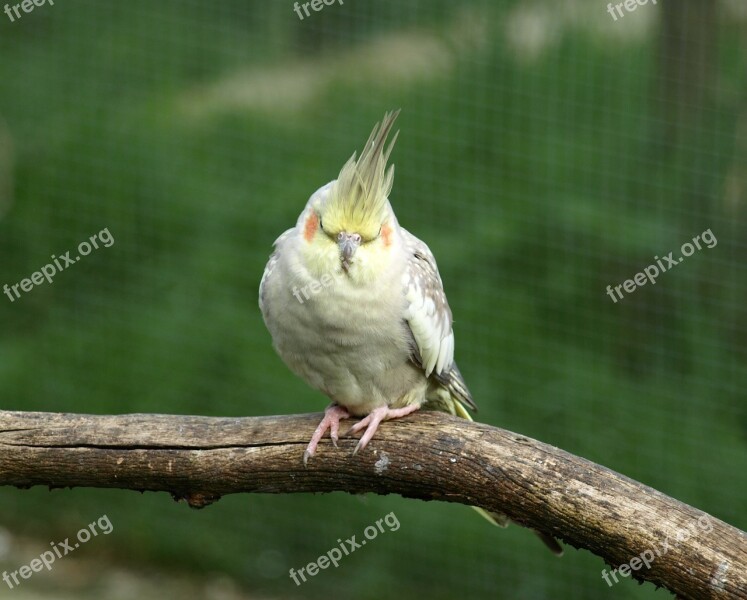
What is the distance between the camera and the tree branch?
3033mm

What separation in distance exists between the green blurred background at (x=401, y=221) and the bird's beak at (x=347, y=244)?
9.44 ft

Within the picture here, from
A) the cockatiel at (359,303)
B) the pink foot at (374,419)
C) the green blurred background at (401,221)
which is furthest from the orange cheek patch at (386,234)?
the green blurred background at (401,221)

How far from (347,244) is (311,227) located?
18 centimetres

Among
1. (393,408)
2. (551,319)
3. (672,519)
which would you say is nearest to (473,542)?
(551,319)

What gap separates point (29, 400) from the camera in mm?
6754

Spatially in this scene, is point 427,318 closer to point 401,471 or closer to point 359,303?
point 359,303

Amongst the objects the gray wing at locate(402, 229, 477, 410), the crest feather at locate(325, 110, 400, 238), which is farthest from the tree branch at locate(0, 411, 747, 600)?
the crest feather at locate(325, 110, 400, 238)

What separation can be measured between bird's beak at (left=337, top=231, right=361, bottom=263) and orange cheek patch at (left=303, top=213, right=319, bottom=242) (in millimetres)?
114

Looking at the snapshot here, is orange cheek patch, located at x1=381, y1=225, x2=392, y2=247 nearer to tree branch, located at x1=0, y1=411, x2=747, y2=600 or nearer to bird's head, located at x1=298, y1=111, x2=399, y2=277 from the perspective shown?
bird's head, located at x1=298, y1=111, x2=399, y2=277

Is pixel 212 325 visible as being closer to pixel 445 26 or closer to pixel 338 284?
pixel 445 26

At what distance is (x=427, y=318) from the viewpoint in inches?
143

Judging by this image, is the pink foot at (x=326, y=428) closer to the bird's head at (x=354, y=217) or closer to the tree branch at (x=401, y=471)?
the tree branch at (x=401, y=471)

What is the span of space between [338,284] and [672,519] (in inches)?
49.7

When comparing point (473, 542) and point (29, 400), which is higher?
point (29, 400)
